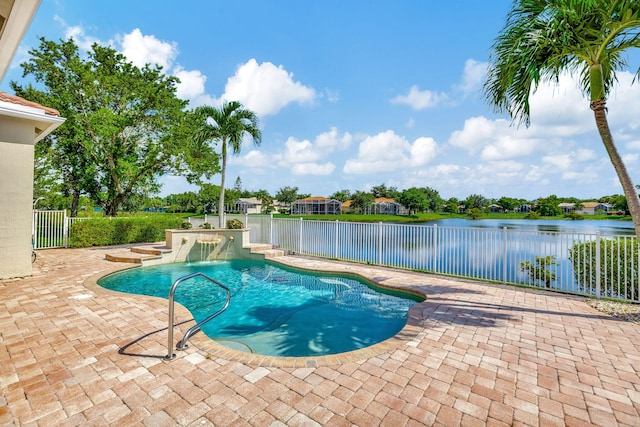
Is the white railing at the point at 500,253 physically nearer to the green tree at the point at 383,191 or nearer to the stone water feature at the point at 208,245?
the stone water feature at the point at 208,245

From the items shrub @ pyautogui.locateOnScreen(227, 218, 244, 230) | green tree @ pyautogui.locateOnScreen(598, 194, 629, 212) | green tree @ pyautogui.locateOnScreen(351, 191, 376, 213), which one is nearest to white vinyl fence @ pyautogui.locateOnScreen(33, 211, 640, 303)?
shrub @ pyautogui.locateOnScreen(227, 218, 244, 230)

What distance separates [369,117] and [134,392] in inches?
538

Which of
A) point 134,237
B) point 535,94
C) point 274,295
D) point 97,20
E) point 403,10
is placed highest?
point 97,20

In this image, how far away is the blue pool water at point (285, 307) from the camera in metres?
4.36

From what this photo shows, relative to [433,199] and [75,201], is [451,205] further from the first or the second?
[75,201]

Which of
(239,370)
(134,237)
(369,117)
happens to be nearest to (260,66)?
(369,117)

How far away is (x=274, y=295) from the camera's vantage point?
661 cm

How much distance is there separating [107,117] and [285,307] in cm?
1539

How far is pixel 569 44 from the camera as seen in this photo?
4.56 metres

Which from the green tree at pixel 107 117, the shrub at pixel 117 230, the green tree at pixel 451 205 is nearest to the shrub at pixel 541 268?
the shrub at pixel 117 230

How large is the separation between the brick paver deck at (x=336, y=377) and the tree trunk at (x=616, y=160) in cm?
182

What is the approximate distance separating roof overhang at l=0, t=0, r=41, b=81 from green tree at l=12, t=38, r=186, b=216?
15072mm

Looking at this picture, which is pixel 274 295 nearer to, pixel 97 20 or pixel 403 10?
pixel 403 10

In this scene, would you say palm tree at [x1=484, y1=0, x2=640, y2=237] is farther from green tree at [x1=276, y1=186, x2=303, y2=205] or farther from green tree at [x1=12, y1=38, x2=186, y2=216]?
green tree at [x1=276, y1=186, x2=303, y2=205]
